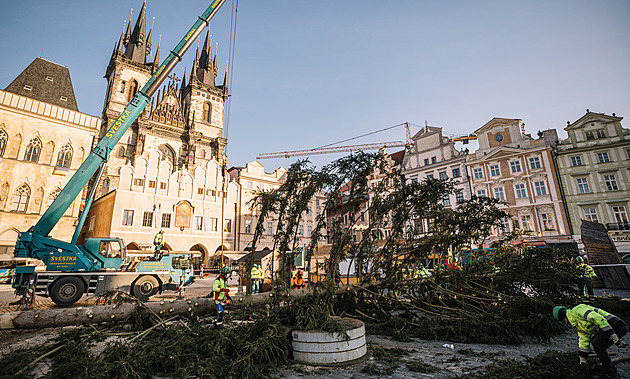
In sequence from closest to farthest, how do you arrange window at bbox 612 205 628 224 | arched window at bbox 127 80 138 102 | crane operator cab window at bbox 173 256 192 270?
crane operator cab window at bbox 173 256 192 270, window at bbox 612 205 628 224, arched window at bbox 127 80 138 102

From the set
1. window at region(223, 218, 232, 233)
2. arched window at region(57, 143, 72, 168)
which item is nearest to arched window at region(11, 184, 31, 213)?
arched window at region(57, 143, 72, 168)

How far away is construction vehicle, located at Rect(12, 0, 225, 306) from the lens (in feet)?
37.9

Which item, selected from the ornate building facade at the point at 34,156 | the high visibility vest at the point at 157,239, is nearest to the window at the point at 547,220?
the high visibility vest at the point at 157,239

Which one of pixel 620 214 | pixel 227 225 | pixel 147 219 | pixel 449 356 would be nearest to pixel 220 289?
pixel 449 356

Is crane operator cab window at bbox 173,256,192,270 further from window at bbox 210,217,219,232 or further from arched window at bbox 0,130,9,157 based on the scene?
arched window at bbox 0,130,9,157

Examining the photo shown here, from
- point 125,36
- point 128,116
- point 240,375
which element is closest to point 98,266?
point 128,116

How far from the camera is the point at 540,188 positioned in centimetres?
2914

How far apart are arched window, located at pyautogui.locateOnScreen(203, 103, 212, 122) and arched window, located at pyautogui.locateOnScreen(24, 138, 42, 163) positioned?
2458 centimetres

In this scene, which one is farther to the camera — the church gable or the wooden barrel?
the church gable

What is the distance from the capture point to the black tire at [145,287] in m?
13.1

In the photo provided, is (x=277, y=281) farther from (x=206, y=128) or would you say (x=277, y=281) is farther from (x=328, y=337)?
(x=206, y=128)

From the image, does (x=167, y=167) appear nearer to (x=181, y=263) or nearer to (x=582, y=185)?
(x=181, y=263)

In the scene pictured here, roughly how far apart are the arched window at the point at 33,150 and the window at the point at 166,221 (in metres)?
12.2

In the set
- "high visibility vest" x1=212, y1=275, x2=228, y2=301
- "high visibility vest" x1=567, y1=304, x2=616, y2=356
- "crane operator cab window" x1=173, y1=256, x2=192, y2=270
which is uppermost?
"crane operator cab window" x1=173, y1=256, x2=192, y2=270
